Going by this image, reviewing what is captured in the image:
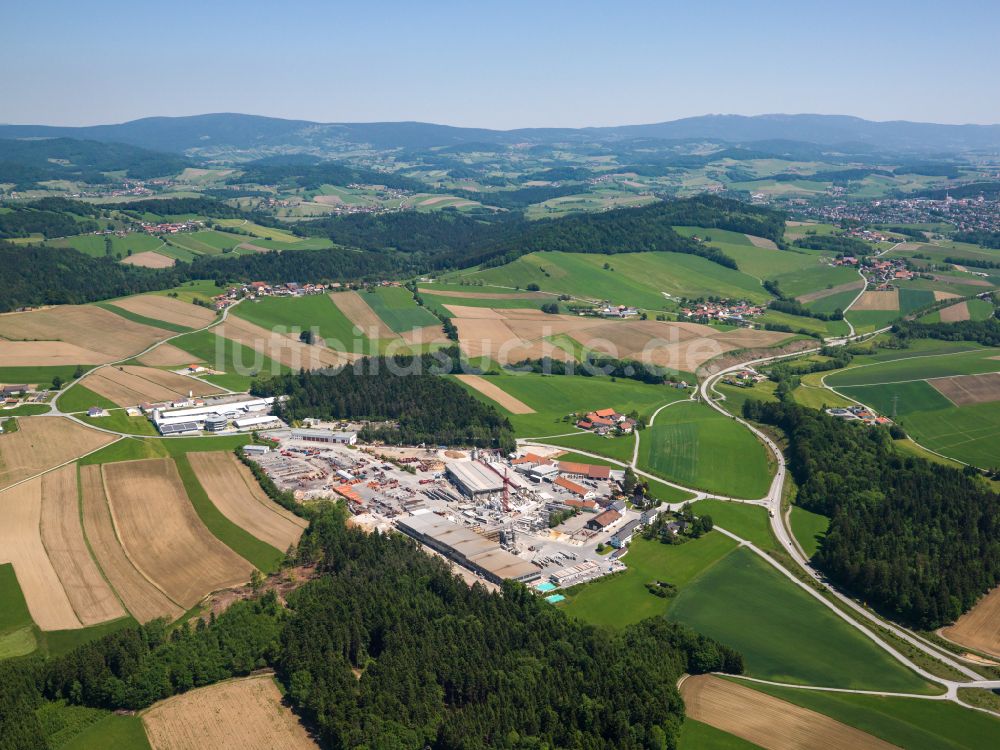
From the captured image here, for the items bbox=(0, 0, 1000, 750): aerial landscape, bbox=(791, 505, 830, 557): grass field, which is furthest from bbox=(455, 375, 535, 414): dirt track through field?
bbox=(791, 505, 830, 557): grass field

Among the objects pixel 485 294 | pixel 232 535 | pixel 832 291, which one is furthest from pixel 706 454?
pixel 832 291

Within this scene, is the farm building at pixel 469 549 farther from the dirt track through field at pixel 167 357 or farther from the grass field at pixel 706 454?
the dirt track through field at pixel 167 357

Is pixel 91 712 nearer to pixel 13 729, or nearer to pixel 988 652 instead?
pixel 13 729

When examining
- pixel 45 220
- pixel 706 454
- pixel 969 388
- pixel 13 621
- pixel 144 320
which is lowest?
pixel 13 621

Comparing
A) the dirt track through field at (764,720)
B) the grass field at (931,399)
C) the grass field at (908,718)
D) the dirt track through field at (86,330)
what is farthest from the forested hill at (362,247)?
the grass field at (908,718)

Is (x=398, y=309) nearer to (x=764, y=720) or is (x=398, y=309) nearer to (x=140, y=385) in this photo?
(x=140, y=385)

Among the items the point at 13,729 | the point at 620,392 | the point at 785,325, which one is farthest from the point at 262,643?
the point at 785,325

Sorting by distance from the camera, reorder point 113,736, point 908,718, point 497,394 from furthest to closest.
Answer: point 497,394
point 908,718
point 113,736
